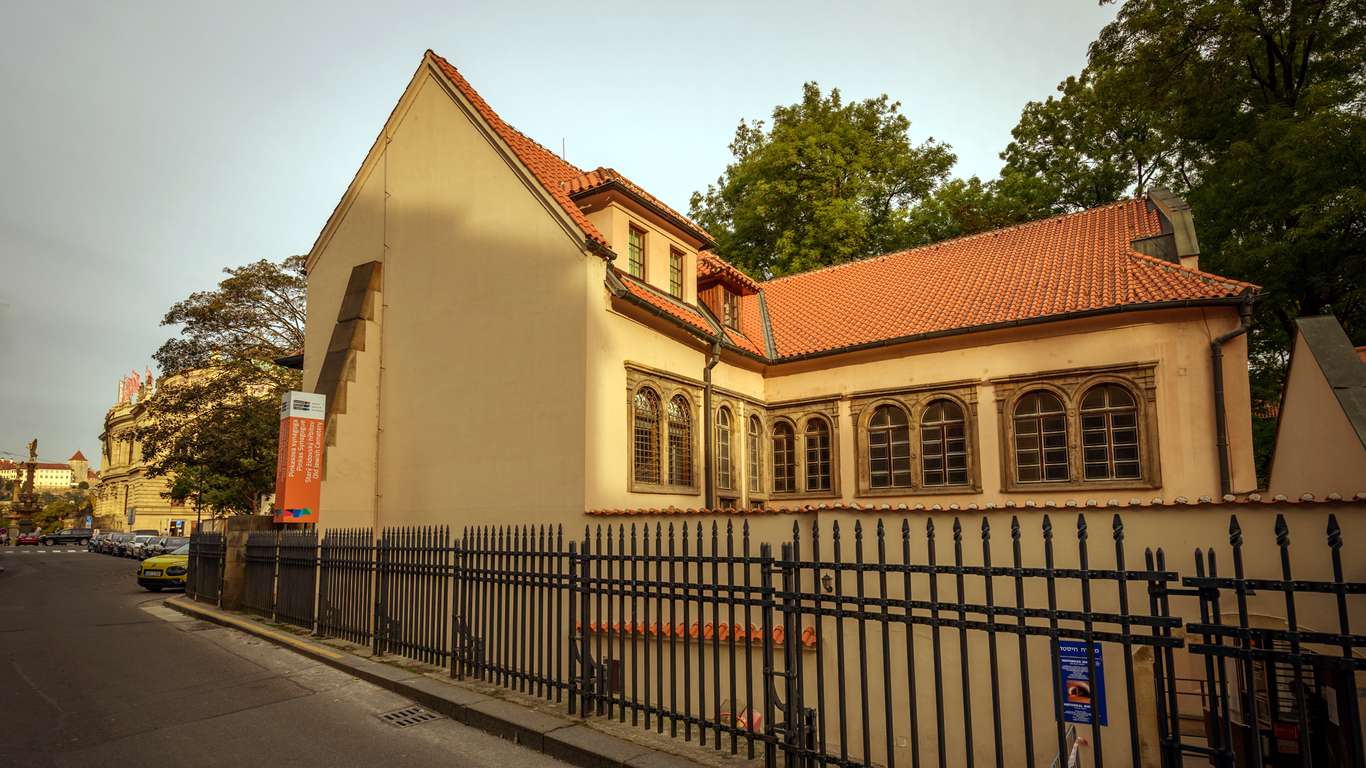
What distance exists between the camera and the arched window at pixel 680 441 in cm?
1627

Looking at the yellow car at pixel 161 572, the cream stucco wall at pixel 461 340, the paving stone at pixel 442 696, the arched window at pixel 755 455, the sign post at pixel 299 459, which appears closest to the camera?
the paving stone at pixel 442 696

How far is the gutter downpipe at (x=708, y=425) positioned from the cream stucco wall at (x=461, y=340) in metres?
4.36

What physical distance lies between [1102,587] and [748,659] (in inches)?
235

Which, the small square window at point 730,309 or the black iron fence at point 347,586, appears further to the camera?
the small square window at point 730,309

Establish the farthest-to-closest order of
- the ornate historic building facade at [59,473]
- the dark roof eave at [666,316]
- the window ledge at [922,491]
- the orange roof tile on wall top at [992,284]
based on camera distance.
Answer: the ornate historic building facade at [59,473]
the window ledge at [922,491]
the orange roof tile on wall top at [992,284]
the dark roof eave at [666,316]

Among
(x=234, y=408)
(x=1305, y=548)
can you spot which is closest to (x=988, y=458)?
(x=1305, y=548)

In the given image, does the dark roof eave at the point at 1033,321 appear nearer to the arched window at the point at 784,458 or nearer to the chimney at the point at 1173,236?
the arched window at the point at 784,458

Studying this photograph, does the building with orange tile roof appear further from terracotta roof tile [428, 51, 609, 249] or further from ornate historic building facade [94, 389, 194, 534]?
ornate historic building facade [94, 389, 194, 534]

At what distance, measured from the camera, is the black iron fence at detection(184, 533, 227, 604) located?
1533 centimetres

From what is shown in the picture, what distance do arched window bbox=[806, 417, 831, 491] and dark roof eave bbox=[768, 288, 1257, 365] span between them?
1.79 metres

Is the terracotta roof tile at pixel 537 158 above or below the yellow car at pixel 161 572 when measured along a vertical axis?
above

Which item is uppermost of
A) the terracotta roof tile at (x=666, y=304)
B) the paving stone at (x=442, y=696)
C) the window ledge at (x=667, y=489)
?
the terracotta roof tile at (x=666, y=304)

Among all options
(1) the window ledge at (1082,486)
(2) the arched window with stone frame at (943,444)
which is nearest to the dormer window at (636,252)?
(2) the arched window with stone frame at (943,444)

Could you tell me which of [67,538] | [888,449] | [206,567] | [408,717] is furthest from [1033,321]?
[67,538]
